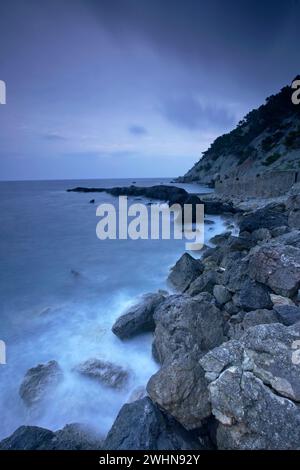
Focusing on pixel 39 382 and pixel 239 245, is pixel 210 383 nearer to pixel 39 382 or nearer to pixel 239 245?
pixel 39 382

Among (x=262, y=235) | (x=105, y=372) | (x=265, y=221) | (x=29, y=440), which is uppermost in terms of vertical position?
(x=265, y=221)

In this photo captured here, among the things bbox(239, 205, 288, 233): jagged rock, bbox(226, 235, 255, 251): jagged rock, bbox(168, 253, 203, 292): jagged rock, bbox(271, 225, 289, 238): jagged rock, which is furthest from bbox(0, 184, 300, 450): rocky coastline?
bbox(239, 205, 288, 233): jagged rock

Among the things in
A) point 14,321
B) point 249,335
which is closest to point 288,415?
point 249,335

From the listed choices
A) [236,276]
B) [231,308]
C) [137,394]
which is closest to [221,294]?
[231,308]

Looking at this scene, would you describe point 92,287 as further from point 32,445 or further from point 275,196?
point 275,196

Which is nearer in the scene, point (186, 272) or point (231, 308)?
point (231, 308)

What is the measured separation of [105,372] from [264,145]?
1700 inches

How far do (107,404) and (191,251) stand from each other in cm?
866

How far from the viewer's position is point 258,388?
3.09 m

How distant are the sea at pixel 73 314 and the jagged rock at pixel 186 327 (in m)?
0.90

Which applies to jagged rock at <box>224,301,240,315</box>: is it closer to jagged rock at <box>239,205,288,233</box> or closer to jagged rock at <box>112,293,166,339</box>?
jagged rock at <box>112,293,166,339</box>

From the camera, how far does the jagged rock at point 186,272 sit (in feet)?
25.9

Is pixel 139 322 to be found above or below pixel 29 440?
above

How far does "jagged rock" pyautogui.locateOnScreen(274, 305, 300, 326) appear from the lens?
4.47 metres
